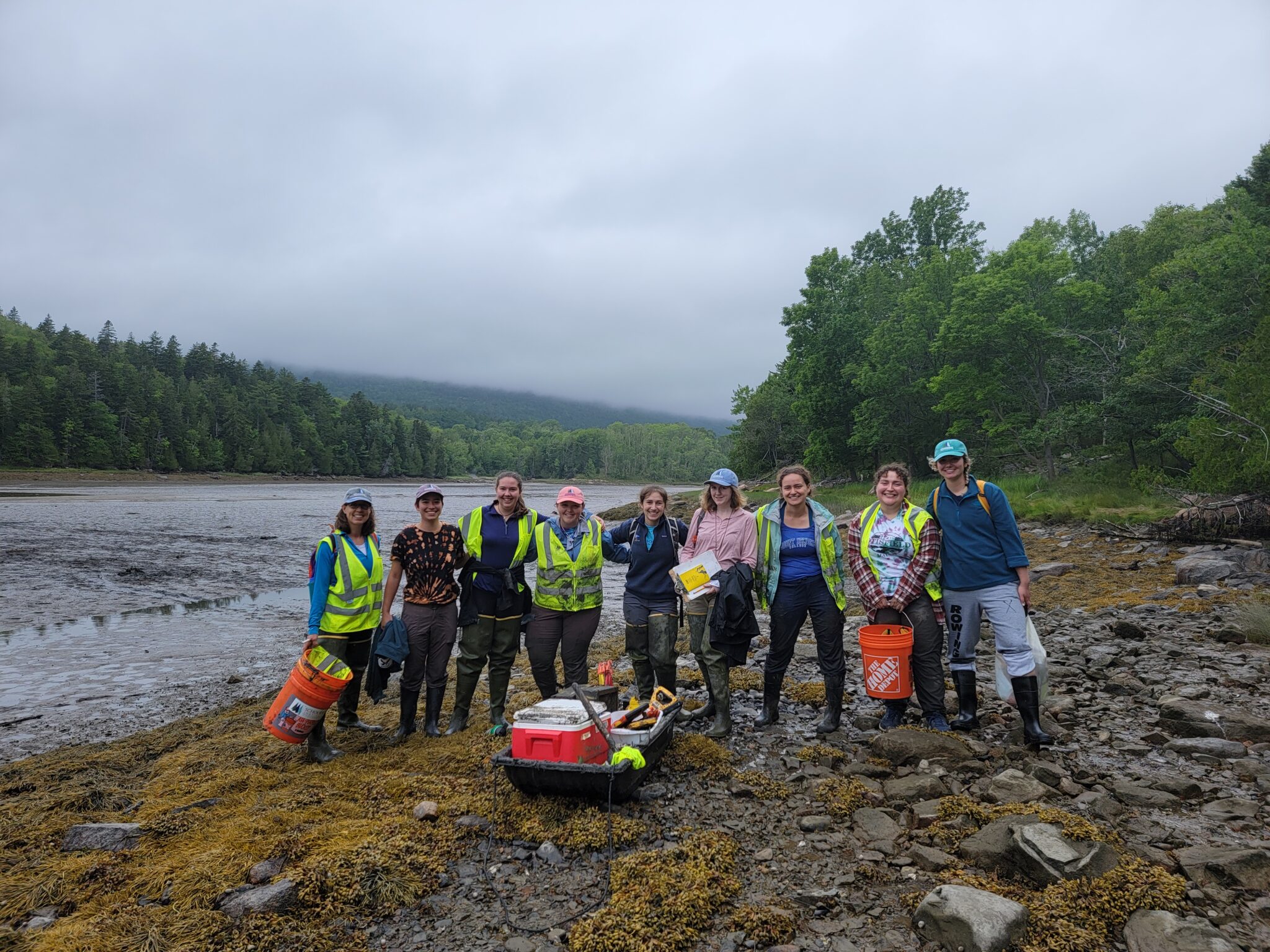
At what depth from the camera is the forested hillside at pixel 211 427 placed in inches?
3174

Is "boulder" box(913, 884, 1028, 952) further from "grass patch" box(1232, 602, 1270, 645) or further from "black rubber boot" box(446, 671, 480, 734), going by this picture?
"grass patch" box(1232, 602, 1270, 645)

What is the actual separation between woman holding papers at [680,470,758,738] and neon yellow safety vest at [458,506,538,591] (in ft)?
5.08

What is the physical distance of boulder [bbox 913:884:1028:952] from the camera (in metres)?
3.31

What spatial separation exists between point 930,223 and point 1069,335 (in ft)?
98.7

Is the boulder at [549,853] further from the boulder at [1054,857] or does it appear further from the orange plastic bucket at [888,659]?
the orange plastic bucket at [888,659]

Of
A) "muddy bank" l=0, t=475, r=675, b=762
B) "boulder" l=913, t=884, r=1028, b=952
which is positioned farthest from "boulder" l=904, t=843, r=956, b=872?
"muddy bank" l=0, t=475, r=675, b=762

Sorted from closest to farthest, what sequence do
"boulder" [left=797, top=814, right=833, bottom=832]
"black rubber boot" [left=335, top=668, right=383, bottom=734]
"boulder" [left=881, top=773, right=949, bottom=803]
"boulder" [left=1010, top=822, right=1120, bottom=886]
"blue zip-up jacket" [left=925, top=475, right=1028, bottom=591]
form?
"boulder" [left=1010, top=822, right=1120, bottom=886] → "boulder" [left=797, top=814, right=833, bottom=832] → "boulder" [left=881, top=773, right=949, bottom=803] → "blue zip-up jacket" [left=925, top=475, right=1028, bottom=591] → "black rubber boot" [left=335, top=668, right=383, bottom=734]

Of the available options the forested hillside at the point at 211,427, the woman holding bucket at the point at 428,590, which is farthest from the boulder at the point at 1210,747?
the forested hillside at the point at 211,427

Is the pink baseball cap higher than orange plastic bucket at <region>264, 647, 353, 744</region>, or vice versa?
the pink baseball cap

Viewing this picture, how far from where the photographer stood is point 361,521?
6.43 m

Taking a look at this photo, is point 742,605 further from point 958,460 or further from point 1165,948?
point 1165,948

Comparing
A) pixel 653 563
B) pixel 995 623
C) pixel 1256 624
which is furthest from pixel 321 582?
pixel 1256 624

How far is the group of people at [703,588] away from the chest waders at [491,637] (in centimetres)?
2

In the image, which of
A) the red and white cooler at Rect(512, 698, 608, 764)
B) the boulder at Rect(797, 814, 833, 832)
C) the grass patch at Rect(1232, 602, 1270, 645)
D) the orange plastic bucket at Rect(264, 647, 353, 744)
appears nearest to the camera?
the boulder at Rect(797, 814, 833, 832)
